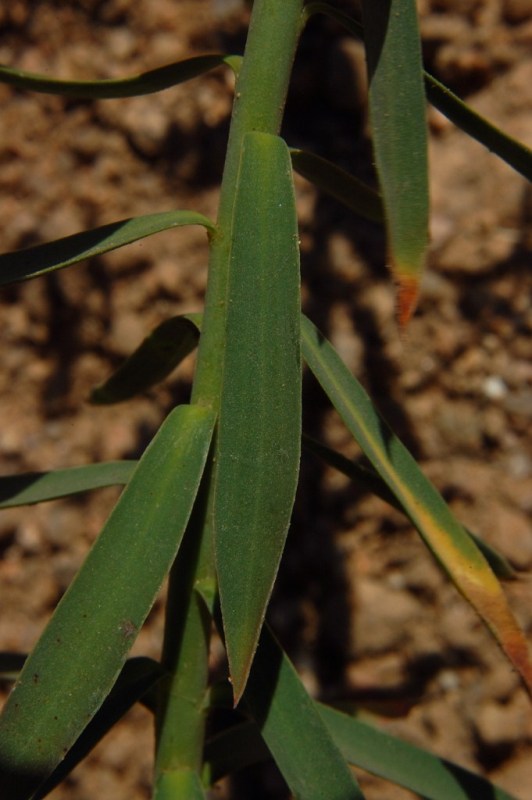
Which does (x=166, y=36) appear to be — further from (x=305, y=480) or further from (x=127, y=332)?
(x=305, y=480)

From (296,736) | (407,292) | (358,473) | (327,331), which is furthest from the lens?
(327,331)

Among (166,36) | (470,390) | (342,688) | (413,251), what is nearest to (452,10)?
(166,36)

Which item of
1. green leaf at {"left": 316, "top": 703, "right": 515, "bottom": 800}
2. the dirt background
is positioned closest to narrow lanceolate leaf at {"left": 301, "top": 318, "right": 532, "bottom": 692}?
green leaf at {"left": 316, "top": 703, "right": 515, "bottom": 800}

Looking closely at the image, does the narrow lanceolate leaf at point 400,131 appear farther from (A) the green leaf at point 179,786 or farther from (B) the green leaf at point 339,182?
(A) the green leaf at point 179,786

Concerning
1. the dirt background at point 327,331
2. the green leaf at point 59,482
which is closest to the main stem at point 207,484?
the green leaf at point 59,482

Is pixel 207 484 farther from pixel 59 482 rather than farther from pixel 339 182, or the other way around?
pixel 339 182

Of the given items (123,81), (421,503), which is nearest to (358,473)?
(421,503)
